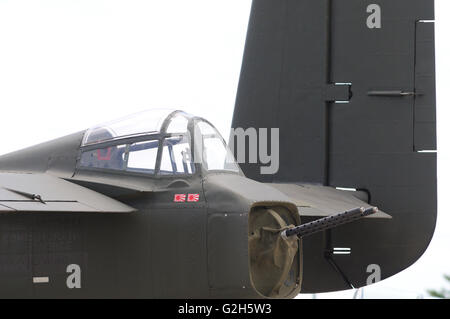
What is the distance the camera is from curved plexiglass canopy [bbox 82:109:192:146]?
435 inches

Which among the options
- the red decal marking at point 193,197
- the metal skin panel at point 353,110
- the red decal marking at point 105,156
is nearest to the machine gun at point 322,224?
the red decal marking at point 193,197

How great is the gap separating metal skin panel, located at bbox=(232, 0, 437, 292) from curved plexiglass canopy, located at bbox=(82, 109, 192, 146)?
5494 millimetres

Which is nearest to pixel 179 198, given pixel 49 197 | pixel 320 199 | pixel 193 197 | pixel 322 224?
pixel 193 197

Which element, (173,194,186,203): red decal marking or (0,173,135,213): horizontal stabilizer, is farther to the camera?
(173,194,186,203): red decal marking

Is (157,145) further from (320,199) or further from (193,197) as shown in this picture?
(320,199)

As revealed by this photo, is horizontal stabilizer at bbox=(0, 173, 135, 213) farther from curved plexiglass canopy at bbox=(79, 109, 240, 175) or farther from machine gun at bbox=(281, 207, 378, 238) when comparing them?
machine gun at bbox=(281, 207, 378, 238)

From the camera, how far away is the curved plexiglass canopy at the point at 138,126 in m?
11.1

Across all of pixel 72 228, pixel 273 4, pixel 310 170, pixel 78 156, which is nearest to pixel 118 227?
pixel 72 228

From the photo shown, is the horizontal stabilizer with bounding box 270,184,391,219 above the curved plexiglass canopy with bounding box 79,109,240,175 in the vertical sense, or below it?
below

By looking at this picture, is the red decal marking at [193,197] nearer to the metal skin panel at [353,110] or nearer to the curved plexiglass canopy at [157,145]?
the curved plexiglass canopy at [157,145]

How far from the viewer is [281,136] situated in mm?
16594

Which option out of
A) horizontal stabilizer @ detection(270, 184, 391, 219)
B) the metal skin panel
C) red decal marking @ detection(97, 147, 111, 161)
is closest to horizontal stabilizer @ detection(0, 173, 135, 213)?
red decal marking @ detection(97, 147, 111, 161)

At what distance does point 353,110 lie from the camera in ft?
53.7

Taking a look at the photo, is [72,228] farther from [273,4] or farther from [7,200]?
[273,4]
